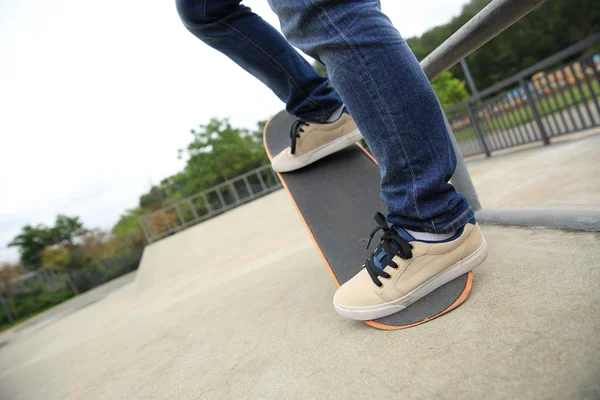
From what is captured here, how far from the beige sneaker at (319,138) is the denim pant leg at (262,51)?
0.15 ft

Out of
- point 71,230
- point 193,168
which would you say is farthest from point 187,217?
point 71,230

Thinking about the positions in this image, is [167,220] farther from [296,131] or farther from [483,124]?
[296,131]

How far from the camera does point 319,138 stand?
153cm

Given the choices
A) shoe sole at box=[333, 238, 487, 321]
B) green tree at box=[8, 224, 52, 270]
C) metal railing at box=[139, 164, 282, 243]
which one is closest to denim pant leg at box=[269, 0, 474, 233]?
shoe sole at box=[333, 238, 487, 321]

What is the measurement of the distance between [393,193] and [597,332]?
19.0 inches

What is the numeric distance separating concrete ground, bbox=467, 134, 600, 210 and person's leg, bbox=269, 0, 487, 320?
103cm

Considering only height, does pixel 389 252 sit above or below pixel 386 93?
below

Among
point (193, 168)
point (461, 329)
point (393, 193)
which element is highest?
point (193, 168)

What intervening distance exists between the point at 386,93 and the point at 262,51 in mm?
776

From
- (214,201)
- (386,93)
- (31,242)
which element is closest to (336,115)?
(386,93)

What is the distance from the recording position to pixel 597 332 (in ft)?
2.00

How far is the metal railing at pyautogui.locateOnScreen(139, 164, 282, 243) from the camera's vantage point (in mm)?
14227

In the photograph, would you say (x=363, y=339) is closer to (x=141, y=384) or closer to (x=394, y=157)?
(x=394, y=157)

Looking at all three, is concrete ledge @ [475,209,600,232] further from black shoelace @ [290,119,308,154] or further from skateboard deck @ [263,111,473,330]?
black shoelace @ [290,119,308,154]
